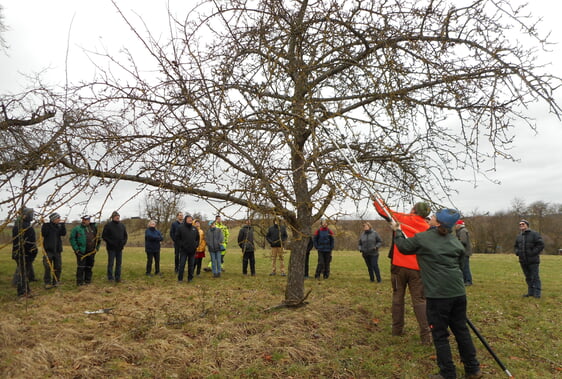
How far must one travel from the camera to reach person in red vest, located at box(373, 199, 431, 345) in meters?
5.06

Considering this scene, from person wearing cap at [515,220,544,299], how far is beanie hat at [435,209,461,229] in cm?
618

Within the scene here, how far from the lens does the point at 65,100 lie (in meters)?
4.29

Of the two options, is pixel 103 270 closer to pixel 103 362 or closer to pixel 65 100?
pixel 103 362

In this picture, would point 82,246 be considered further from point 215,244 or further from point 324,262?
point 324,262

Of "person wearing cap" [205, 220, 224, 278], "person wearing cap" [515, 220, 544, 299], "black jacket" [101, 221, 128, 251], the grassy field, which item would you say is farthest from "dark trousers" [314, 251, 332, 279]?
"black jacket" [101, 221, 128, 251]

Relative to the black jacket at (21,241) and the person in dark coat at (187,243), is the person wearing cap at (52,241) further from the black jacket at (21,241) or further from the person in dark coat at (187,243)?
the person in dark coat at (187,243)

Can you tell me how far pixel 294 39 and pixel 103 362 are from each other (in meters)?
5.35

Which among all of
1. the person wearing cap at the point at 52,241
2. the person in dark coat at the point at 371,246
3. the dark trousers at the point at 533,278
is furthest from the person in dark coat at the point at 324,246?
the person wearing cap at the point at 52,241

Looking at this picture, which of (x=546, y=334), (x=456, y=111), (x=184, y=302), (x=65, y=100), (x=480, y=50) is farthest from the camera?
(x=184, y=302)

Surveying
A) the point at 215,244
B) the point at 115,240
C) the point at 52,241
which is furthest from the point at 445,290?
the point at 52,241

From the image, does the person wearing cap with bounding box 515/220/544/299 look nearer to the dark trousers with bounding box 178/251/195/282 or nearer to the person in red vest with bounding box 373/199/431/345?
the person in red vest with bounding box 373/199/431/345

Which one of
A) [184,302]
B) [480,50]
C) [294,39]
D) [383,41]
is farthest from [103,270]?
[480,50]

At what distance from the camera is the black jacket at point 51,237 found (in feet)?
29.6

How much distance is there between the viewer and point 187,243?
10.4 metres
